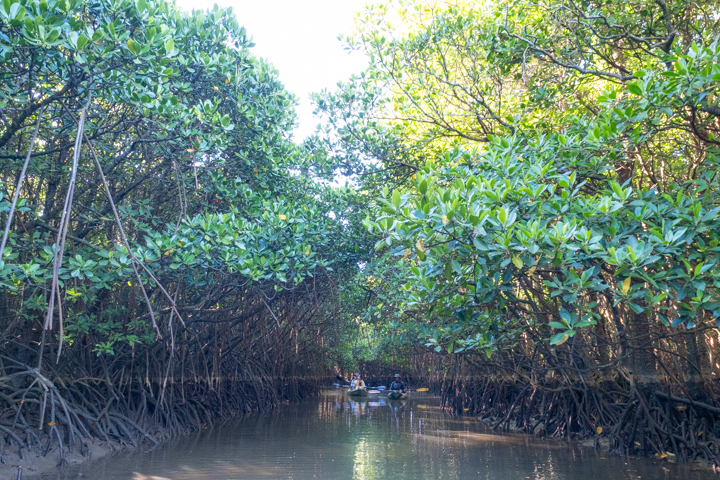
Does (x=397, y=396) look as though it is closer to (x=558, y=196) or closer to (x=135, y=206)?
(x=135, y=206)

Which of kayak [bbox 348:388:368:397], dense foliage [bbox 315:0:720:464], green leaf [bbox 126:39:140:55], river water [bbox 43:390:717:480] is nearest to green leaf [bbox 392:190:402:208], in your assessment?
dense foliage [bbox 315:0:720:464]

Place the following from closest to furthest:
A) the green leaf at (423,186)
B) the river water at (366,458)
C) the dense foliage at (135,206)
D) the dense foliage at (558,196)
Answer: the dense foliage at (558,196) < the green leaf at (423,186) < the dense foliage at (135,206) < the river water at (366,458)

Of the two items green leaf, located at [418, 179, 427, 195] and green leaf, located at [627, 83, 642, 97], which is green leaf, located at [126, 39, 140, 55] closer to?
green leaf, located at [418, 179, 427, 195]

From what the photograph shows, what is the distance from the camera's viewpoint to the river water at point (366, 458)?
5465 millimetres

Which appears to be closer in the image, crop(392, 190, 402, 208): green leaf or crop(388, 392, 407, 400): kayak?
crop(392, 190, 402, 208): green leaf

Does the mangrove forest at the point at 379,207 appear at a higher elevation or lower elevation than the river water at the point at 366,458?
higher

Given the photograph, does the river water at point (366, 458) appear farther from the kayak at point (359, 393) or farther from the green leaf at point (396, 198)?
the kayak at point (359, 393)

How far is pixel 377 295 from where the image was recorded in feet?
28.1

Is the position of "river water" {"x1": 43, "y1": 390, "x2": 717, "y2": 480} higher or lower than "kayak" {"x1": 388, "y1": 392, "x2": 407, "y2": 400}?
lower

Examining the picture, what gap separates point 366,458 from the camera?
665cm

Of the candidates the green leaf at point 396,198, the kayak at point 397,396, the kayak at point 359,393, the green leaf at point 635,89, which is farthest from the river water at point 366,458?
the kayak at point 359,393

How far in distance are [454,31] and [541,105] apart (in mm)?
1496

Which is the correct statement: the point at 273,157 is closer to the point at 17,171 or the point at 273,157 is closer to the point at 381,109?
the point at 381,109

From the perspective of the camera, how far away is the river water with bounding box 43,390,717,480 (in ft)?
17.9
